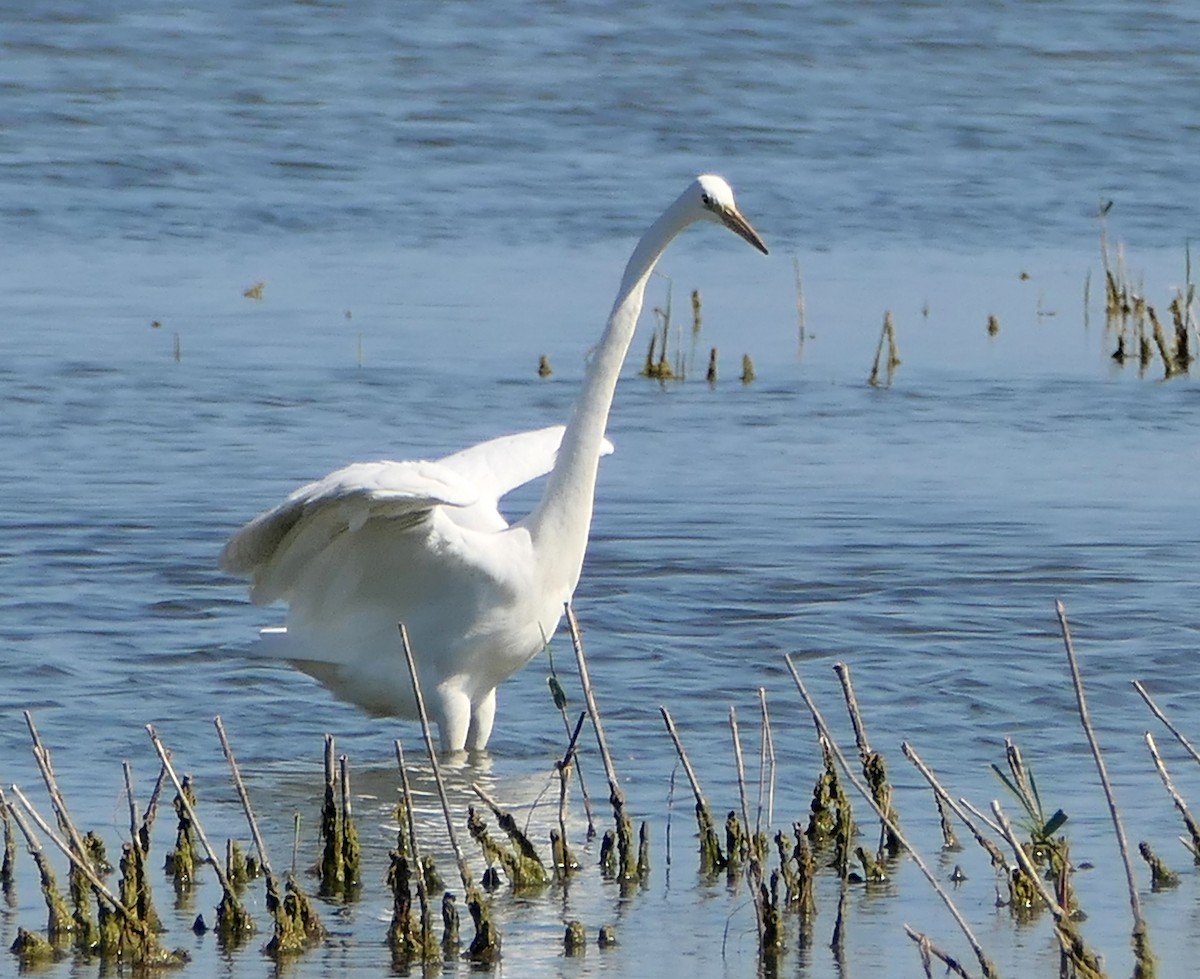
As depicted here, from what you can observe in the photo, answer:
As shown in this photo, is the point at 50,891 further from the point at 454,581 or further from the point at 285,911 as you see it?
the point at 454,581

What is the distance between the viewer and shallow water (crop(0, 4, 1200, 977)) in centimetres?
678

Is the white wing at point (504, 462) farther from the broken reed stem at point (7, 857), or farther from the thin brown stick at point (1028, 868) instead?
the thin brown stick at point (1028, 868)

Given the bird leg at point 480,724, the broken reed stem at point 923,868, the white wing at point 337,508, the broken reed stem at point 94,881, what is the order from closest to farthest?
the broken reed stem at point 923,868 < the broken reed stem at point 94,881 < the white wing at point 337,508 < the bird leg at point 480,724

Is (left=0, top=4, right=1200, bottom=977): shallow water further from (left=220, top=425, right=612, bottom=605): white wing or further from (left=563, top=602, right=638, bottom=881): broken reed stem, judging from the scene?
(left=220, top=425, right=612, bottom=605): white wing

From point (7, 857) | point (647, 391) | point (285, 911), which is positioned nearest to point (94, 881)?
point (285, 911)

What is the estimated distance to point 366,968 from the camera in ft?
16.1

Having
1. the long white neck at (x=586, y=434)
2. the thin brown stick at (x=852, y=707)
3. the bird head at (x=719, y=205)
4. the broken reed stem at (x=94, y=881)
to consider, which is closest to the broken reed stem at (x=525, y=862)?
the thin brown stick at (x=852, y=707)

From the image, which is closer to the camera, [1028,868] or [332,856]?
[1028,868]

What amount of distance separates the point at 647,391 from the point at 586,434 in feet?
17.0

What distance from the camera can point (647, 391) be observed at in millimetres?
12203

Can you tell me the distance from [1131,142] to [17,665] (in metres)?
12.4

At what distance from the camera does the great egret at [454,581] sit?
272 inches

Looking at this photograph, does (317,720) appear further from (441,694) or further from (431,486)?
(431,486)

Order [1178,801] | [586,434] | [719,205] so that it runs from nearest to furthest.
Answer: [1178,801], [719,205], [586,434]
